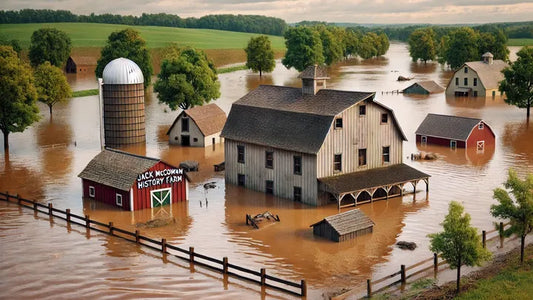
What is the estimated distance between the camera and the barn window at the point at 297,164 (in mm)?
51331

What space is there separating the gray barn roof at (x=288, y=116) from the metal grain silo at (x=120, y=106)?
22.5m

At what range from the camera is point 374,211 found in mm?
49344

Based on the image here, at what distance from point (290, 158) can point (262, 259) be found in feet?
45.1

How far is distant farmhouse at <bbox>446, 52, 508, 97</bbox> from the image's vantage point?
118062 mm

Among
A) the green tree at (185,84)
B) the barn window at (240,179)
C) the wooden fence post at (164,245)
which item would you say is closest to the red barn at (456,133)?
the barn window at (240,179)

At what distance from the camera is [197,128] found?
245 feet

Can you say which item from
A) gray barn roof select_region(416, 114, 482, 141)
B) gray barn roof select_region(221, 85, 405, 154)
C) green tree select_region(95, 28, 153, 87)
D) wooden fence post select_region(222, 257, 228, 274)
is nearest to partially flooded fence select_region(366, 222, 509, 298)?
wooden fence post select_region(222, 257, 228, 274)

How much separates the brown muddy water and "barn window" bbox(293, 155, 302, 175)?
2.46 meters

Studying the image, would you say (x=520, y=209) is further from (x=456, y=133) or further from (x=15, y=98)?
(x=15, y=98)

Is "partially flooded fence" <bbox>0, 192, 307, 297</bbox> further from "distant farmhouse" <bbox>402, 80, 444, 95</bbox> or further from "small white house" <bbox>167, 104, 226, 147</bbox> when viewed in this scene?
"distant farmhouse" <bbox>402, 80, 444, 95</bbox>

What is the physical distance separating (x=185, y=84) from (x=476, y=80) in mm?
55702

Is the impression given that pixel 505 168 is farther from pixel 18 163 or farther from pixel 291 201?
pixel 18 163

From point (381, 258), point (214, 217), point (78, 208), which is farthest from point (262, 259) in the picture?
point (78, 208)

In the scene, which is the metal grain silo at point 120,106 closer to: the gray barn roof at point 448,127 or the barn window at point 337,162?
the gray barn roof at point 448,127
